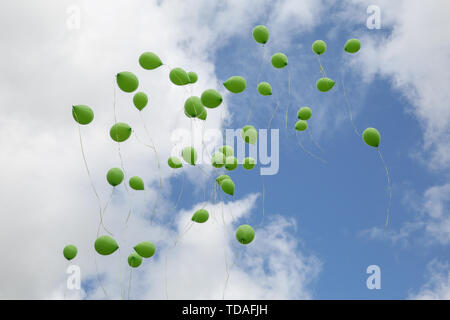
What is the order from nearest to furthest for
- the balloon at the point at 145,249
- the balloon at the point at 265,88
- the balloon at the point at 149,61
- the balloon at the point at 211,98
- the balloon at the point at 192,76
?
the balloon at the point at 145,249
the balloon at the point at 211,98
the balloon at the point at 149,61
the balloon at the point at 192,76
the balloon at the point at 265,88

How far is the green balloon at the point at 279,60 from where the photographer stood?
487 cm

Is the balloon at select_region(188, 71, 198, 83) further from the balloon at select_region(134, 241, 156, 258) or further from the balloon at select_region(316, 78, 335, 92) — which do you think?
the balloon at select_region(134, 241, 156, 258)

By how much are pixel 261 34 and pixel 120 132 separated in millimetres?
2069

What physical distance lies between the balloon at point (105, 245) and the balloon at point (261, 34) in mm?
2893

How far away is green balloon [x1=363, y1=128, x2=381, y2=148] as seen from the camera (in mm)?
4539

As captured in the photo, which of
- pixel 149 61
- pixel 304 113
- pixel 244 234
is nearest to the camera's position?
pixel 244 234

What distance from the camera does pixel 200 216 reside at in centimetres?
441

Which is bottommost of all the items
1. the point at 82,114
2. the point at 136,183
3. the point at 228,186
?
the point at 228,186

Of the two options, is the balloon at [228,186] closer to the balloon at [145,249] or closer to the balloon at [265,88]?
the balloon at [145,249]

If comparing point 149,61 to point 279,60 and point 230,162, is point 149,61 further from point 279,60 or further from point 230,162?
point 279,60

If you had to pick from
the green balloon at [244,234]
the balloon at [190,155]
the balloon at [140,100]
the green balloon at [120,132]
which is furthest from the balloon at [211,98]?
the green balloon at [244,234]

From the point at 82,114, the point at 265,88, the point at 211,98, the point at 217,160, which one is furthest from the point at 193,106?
the point at 265,88

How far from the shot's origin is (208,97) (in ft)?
13.5

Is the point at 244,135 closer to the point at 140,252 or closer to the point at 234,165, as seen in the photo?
the point at 234,165
